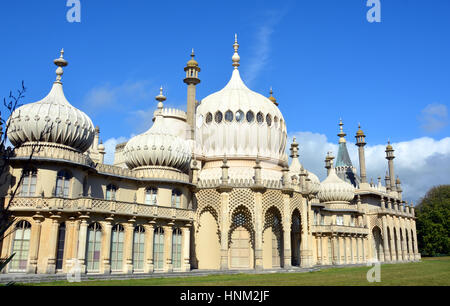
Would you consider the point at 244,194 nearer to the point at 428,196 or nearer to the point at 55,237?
the point at 55,237

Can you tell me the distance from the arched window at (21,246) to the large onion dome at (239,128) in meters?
19.2

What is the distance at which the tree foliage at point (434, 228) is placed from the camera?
72.6m

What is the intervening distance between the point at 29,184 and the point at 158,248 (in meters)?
9.69

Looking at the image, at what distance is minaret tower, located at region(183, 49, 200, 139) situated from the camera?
41438 millimetres

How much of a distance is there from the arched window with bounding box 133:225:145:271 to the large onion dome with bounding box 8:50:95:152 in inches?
270

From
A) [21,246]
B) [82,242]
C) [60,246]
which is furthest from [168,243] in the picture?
[21,246]

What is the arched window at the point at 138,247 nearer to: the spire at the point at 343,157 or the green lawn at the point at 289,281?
the green lawn at the point at 289,281

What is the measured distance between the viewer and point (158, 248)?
97.1 feet

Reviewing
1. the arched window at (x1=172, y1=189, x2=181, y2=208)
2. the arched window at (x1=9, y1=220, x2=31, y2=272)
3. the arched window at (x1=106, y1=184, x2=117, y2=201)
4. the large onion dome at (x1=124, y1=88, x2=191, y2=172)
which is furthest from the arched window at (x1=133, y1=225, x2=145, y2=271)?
the arched window at (x1=9, y1=220, x2=31, y2=272)

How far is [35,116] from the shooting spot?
86.3ft

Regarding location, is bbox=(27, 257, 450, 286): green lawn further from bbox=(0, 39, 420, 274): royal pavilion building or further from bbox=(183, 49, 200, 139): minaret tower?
bbox=(183, 49, 200, 139): minaret tower

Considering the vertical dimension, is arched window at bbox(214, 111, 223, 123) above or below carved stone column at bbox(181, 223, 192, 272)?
above

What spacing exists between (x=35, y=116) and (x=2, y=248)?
823 cm
